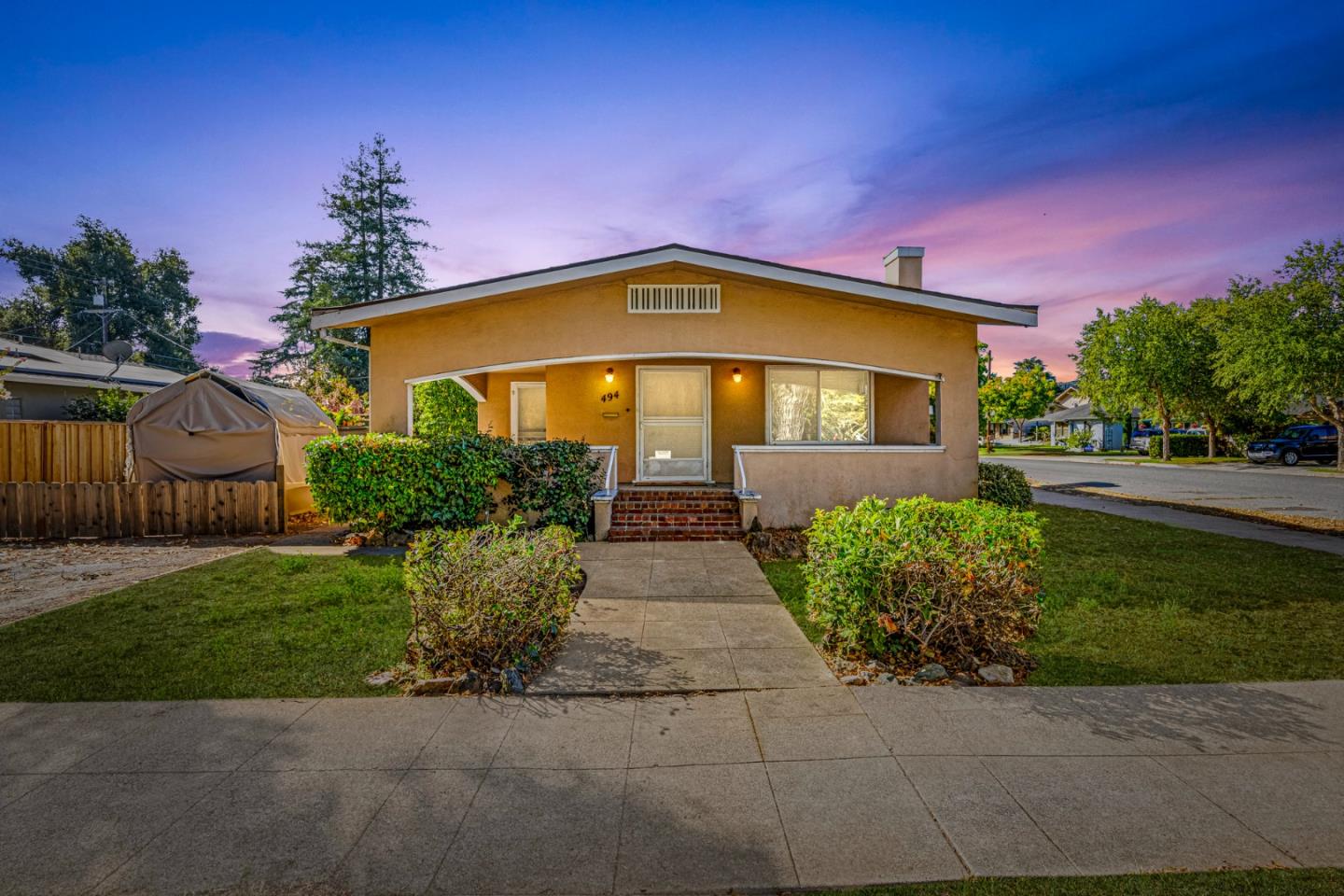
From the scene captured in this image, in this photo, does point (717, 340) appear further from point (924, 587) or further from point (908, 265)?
point (924, 587)

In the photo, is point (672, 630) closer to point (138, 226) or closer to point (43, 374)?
point (43, 374)

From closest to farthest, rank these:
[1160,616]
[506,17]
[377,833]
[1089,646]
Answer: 1. [377,833]
2. [1089,646]
3. [1160,616]
4. [506,17]

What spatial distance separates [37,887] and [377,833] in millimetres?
1234

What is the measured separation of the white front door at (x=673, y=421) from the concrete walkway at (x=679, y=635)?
456 cm

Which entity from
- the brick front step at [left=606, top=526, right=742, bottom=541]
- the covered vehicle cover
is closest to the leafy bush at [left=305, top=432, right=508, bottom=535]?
the brick front step at [left=606, top=526, right=742, bottom=541]

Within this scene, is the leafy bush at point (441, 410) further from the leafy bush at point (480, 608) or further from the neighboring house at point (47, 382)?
the leafy bush at point (480, 608)

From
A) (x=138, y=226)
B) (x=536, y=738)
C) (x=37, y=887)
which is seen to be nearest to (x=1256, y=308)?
(x=536, y=738)

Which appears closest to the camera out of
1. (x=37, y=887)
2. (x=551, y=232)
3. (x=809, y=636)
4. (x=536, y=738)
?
(x=37, y=887)

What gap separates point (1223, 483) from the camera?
1995 cm

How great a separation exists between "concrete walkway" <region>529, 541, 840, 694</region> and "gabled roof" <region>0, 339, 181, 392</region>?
608 inches

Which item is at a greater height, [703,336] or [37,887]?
[703,336]

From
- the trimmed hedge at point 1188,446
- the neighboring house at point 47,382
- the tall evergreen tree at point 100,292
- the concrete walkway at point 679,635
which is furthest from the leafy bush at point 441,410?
the trimmed hedge at point 1188,446

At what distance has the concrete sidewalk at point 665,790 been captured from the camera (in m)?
2.46

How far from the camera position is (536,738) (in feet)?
11.6
